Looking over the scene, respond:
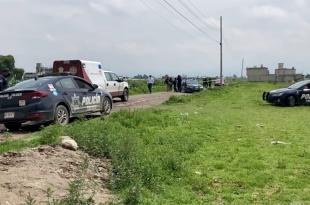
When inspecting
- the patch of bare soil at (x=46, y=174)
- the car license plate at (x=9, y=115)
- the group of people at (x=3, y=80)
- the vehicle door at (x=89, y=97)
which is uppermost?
the group of people at (x=3, y=80)

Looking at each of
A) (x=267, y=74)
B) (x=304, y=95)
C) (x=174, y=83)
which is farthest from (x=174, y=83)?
(x=267, y=74)

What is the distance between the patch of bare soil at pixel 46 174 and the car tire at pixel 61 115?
6310mm

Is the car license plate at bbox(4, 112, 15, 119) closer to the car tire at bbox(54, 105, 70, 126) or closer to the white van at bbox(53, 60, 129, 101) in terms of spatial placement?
the car tire at bbox(54, 105, 70, 126)

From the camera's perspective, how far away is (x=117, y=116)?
14.9 meters

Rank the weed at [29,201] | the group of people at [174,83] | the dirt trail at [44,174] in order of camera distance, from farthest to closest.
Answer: the group of people at [174,83], the dirt trail at [44,174], the weed at [29,201]

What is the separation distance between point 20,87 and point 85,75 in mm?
9608

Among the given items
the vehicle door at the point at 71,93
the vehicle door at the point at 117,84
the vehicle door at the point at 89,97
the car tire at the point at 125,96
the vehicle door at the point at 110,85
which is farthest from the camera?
the car tire at the point at 125,96

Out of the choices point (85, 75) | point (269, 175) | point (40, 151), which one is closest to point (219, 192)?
point (269, 175)

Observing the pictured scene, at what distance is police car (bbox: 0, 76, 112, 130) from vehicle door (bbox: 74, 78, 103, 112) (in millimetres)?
35

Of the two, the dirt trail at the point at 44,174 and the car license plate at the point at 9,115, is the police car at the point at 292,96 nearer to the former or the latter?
the car license plate at the point at 9,115

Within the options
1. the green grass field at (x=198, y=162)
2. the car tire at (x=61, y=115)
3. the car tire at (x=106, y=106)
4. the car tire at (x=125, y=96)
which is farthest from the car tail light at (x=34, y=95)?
the car tire at (x=125, y=96)

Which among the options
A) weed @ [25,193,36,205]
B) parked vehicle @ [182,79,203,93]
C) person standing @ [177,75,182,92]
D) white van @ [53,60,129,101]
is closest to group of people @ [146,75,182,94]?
person standing @ [177,75,182,92]

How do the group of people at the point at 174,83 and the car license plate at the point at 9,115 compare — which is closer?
the car license plate at the point at 9,115

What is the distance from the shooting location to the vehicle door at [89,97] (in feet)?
56.0
